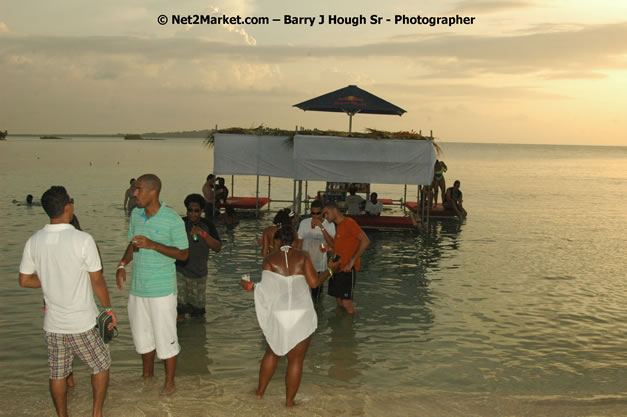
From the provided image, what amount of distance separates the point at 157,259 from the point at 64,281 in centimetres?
Result: 110

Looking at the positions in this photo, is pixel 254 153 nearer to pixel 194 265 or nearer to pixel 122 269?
pixel 194 265

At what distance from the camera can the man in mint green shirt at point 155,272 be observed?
5711mm

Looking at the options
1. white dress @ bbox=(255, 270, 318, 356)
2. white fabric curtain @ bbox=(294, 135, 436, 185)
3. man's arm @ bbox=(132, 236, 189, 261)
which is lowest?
white dress @ bbox=(255, 270, 318, 356)

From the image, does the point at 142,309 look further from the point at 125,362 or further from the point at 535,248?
the point at 535,248

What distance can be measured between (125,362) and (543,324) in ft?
19.8

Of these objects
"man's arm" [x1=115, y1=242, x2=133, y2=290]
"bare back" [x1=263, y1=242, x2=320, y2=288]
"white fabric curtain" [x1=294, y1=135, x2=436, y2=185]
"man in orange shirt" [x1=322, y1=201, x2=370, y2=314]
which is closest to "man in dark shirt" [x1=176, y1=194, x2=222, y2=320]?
"man's arm" [x1=115, y1=242, x2=133, y2=290]

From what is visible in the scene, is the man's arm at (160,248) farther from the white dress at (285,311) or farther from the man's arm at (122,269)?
the white dress at (285,311)

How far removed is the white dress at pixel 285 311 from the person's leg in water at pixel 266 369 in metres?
0.22

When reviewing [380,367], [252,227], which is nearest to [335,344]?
[380,367]

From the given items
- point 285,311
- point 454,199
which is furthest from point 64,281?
point 454,199

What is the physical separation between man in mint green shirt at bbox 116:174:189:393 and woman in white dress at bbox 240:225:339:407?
79 centimetres

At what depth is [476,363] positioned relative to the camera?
24.6 ft

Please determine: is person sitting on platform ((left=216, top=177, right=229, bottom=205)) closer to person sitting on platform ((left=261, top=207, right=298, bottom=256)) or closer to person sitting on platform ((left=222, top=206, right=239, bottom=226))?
person sitting on platform ((left=222, top=206, right=239, bottom=226))

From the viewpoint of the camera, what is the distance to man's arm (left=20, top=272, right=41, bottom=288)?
15.9 ft
